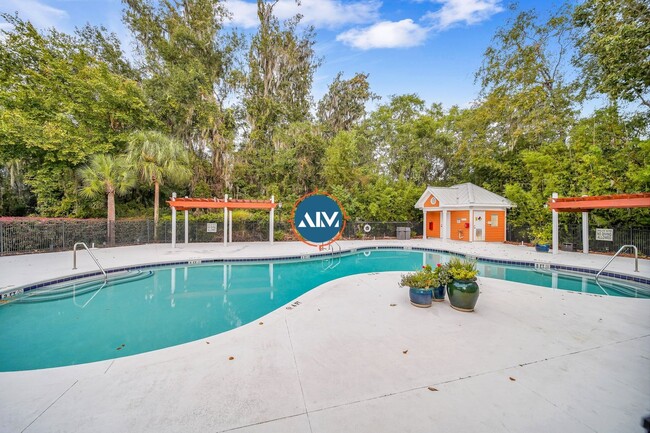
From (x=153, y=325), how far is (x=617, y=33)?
13403mm

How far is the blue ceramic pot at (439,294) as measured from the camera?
435 cm

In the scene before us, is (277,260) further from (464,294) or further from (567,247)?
(567,247)

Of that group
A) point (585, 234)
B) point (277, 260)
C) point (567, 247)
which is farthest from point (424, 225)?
point (277, 260)

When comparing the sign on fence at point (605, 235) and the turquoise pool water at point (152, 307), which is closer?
the turquoise pool water at point (152, 307)

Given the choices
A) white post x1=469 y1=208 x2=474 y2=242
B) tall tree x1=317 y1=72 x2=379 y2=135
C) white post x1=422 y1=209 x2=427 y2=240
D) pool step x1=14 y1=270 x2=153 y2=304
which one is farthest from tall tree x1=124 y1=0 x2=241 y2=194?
white post x1=469 y1=208 x2=474 y2=242

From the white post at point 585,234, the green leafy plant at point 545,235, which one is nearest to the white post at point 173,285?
the green leafy plant at point 545,235

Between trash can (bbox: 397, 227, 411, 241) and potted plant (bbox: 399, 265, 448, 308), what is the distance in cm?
1202

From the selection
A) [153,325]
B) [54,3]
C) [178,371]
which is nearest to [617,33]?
[178,371]

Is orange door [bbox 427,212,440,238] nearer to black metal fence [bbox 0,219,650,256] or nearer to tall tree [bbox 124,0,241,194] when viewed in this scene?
black metal fence [bbox 0,219,650,256]

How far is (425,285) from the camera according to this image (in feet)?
13.6

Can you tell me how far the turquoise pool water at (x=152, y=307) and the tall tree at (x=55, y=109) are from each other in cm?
1000

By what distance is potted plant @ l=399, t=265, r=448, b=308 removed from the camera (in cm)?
411

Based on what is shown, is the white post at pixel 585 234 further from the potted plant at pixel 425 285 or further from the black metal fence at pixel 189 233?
the potted plant at pixel 425 285

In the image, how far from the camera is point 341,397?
81.2 inches
